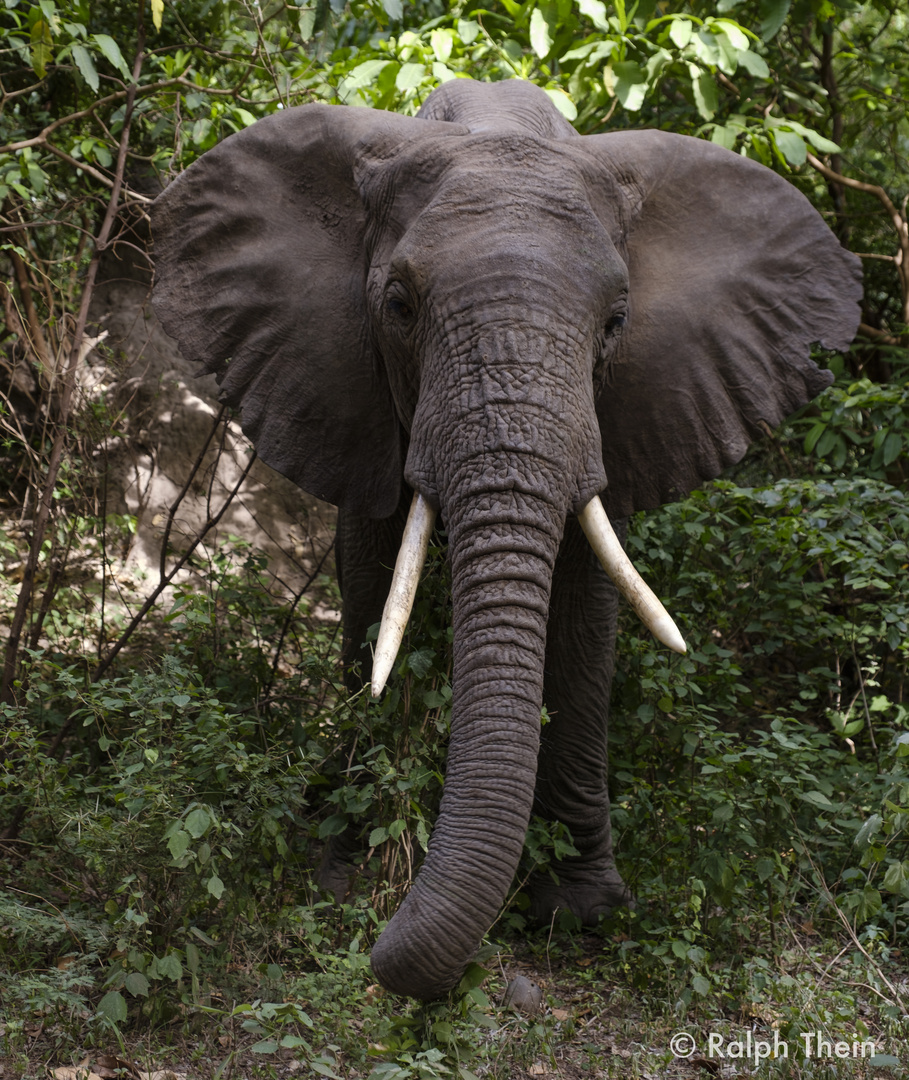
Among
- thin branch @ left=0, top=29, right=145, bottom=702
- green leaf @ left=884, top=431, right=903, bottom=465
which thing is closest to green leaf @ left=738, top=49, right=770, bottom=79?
green leaf @ left=884, top=431, right=903, bottom=465

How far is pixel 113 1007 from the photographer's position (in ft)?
11.7

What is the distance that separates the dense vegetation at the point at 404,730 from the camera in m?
3.79

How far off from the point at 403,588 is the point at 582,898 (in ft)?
6.92

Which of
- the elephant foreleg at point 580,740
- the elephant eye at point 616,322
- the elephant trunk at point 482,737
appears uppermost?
the elephant eye at point 616,322

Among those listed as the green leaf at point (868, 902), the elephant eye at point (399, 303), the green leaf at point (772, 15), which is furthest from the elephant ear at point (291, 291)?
the green leaf at point (772, 15)

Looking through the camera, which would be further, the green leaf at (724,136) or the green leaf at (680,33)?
the green leaf at (724,136)

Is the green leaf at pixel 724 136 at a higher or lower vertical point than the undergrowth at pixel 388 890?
higher

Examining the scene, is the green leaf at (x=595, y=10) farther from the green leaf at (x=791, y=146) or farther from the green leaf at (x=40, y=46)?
the green leaf at (x=40, y=46)

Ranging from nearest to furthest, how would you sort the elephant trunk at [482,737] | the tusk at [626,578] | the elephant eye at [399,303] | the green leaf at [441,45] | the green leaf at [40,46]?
1. the elephant trunk at [482,737]
2. the tusk at [626,578]
3. the elephant eye at [399,303]
4. the green leaf at [40,46]
5. the green leaf at [441,45]

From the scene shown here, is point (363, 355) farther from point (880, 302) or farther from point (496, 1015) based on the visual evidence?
point (880, 302)

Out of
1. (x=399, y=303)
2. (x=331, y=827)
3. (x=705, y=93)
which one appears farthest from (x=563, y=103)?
(x=331, y=827)

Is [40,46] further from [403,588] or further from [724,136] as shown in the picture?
[724,136]

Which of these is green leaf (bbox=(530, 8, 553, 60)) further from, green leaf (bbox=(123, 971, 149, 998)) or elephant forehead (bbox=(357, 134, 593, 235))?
green leaf (bbox=(123, 971, 149, 998))

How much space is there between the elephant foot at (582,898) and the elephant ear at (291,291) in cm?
187
